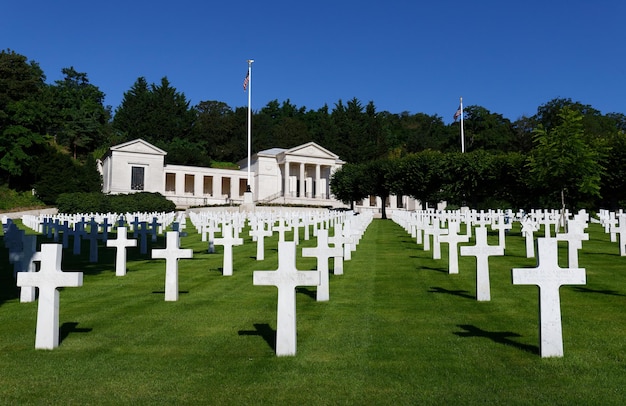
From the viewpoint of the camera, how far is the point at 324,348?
6000 millimetres

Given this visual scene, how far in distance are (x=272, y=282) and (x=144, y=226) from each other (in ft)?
47.3

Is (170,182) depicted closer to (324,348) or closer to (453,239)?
(453,239)

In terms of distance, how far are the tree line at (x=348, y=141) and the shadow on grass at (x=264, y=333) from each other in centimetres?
2276

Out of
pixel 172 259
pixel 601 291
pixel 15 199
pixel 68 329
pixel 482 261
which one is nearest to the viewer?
pixel 68 329

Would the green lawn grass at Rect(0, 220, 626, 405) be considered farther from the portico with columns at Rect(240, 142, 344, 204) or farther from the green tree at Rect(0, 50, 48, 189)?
the portico with columns at Rect(240, 142, 344, 204)

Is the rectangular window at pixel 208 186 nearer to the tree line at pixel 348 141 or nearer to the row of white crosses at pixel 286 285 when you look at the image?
the tree line at pixel 348 141

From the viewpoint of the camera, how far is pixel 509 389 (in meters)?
4.62

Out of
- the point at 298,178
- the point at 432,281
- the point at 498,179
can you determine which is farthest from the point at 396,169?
the point at 432,281

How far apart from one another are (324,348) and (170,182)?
79240 millimetres

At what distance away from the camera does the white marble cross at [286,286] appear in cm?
571

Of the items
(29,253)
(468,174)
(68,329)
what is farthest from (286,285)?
(468,174)

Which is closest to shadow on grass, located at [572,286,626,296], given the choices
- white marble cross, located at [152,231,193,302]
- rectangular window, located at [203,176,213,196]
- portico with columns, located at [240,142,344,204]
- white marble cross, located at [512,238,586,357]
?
white marble cross, located at [512,238,586,357]

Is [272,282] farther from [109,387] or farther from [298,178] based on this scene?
[298,178]

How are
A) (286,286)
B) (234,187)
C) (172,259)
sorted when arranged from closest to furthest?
(286,286), (172,259), (234,187)
